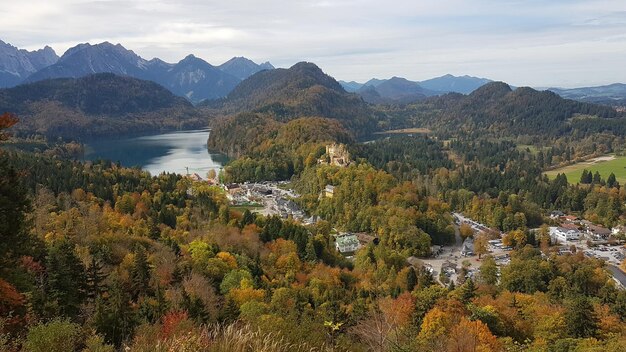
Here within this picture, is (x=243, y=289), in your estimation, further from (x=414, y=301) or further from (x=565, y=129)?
(x=565, y=129)

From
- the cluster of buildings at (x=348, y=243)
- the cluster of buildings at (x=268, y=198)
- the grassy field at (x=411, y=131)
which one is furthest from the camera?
the grassy field at (x=411, y=131)

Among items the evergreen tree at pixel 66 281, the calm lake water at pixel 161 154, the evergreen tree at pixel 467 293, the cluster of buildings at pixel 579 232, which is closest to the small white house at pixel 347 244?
the evergreen tree at pixel 467 293

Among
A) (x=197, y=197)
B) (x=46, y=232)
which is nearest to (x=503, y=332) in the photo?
(x=46, y=232)

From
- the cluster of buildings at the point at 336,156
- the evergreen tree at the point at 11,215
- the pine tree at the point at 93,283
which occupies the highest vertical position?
the evergreen tree at the point at 11,215

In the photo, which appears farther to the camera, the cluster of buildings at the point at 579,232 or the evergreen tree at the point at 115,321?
the cluster of buildings at the point at 579,232

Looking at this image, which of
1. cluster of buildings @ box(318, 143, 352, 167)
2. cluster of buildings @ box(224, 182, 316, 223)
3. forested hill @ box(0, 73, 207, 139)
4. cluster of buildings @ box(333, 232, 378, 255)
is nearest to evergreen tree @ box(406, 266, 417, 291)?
cluster of buildings @ box(333, 232, 378, 255)

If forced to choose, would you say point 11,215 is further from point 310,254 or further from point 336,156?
point 336,156

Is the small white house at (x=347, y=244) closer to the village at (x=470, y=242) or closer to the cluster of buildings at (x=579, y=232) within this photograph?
the village at (x=470, y=242)
